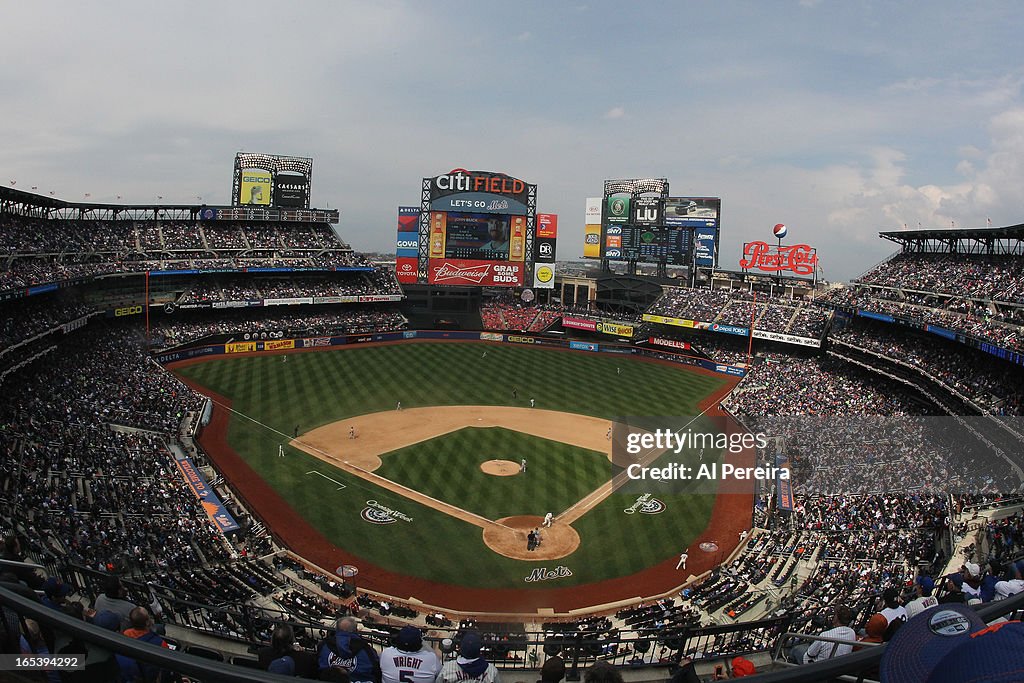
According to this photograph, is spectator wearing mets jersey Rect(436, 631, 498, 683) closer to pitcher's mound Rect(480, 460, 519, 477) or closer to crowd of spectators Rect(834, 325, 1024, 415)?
pitcher's mound Rect(480, 460, 519, 477)

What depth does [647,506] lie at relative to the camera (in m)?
29.2

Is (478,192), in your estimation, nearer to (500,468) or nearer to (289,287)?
(289,287)

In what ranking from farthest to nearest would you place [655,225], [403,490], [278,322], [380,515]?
[655,225] < [278,322] < [403,490] < [380,515]

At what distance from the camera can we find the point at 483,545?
83.0 feet

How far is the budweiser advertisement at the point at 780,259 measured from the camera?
214 ft

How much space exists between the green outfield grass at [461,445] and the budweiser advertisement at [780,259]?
16647 millimetres

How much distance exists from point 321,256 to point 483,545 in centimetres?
5294

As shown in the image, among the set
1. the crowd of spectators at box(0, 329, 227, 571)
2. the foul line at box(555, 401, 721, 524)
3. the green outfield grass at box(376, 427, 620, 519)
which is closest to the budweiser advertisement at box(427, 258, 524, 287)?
the crowd of spectators at box(0, 329, 227, 571)

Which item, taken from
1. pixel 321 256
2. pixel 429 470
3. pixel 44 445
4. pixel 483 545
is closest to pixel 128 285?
pixel 321 256

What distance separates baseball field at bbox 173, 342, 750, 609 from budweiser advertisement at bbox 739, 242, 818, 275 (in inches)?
704

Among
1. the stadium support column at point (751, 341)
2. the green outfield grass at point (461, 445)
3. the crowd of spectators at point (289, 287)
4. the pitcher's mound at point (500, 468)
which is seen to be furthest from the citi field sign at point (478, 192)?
the pitcher's mound at point (500, 468)

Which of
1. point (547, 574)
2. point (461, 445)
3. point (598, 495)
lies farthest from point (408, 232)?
point (547, 574)

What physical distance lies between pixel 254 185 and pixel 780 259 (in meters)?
57.4

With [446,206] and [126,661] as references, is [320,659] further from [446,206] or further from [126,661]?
[446,206]
